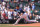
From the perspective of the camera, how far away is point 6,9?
435 centimetres

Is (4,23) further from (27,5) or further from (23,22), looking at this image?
(27,5)

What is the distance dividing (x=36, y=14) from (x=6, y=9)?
58.7 inches

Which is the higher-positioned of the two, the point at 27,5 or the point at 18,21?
the point at 27,5

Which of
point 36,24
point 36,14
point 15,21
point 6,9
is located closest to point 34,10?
point 36,14

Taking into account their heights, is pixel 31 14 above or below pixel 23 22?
above

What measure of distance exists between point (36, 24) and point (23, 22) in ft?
2.07

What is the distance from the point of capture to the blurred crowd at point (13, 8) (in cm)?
432

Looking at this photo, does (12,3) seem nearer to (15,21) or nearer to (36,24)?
(15,21)

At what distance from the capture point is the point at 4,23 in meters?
4.35

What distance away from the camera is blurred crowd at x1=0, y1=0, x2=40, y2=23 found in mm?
4324

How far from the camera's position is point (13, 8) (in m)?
4.36

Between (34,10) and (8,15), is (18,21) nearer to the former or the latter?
(8,15)

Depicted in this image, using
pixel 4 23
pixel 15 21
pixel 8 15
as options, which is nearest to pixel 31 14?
pixel 15 21

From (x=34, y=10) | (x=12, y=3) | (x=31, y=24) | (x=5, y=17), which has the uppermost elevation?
(x=12, y=3)
